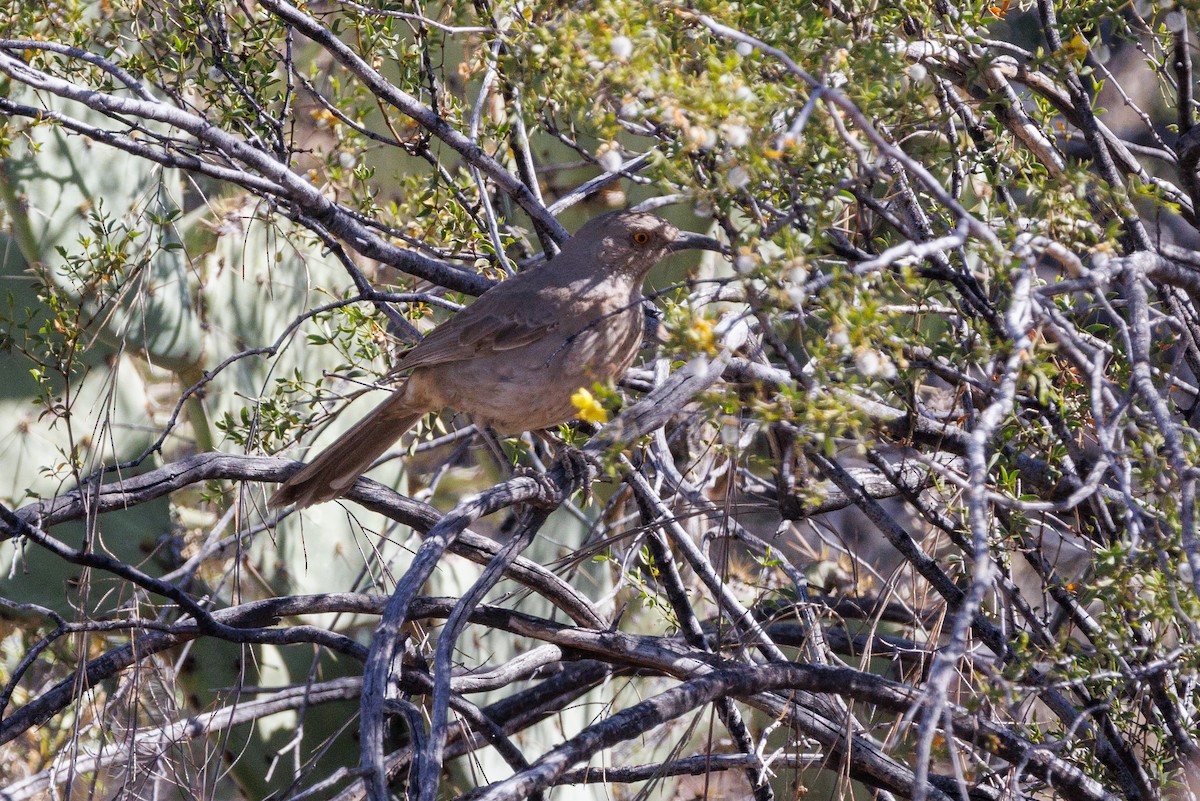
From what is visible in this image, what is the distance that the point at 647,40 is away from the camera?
6.59 feet

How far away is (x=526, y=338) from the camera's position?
12.0 feet

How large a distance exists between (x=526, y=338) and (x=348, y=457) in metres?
0.72

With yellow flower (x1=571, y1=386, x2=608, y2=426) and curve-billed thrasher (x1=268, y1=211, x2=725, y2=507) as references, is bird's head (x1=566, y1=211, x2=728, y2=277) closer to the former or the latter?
curve-billed thrasher (x1=268, y1=211, x2=725, y2=507)

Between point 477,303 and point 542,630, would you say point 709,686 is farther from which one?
point 477,303

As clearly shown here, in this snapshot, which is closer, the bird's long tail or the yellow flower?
the yellow flower

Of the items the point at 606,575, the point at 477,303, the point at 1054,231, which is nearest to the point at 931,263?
the point at 1054,231

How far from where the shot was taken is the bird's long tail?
340 centimetres

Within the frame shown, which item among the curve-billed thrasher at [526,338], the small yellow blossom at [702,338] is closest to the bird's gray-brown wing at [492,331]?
the curve-billed thrasher at [526,338]

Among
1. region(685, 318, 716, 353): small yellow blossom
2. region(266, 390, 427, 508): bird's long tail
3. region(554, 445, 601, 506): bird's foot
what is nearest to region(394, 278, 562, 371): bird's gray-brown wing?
region(266, 390, 427, 508): bird's long tail

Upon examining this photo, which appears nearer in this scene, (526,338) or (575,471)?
(575,471)

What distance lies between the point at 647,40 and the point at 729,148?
247 millimetres

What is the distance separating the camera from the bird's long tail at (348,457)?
3.40 meters

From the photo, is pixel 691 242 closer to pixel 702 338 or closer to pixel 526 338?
pixel 526 338

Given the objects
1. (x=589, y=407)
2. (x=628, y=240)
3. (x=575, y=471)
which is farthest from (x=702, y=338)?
(x=628, y=240)
